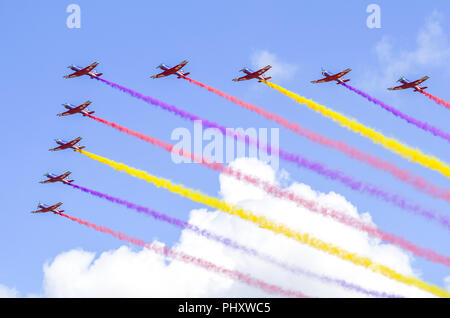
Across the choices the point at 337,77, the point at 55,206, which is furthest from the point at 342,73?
the point at 55,206

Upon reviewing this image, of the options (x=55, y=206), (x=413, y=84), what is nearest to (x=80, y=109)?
(x=55, y=206)

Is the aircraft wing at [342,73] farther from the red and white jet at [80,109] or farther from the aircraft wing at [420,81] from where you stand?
the red and white jet at [80,109]

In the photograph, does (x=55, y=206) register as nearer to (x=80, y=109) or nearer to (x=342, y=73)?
(x=80, y=109)

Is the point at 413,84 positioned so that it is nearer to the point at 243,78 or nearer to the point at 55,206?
the point at 243,78

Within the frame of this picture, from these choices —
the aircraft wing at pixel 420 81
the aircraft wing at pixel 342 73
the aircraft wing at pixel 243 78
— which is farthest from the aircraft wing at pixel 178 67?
the aircraft wing at pixel 420 81

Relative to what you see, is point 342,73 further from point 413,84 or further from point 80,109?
point 80,109

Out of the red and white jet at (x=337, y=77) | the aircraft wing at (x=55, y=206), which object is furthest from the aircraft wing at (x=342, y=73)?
the aircraft wing at (x=55, y=206)

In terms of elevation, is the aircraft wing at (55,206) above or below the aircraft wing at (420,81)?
below

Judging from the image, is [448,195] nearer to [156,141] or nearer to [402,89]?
[402,89]

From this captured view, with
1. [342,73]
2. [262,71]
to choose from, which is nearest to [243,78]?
[262,71]

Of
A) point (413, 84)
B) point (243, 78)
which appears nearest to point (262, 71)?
point (243, 78)

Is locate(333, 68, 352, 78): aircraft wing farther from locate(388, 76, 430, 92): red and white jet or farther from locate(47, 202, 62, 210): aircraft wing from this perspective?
locate(47, 202, 62, 210): aircraft wing

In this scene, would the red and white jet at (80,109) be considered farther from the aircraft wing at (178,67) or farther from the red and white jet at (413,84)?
the red and white jet at (413,84)

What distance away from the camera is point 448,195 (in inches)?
5027
